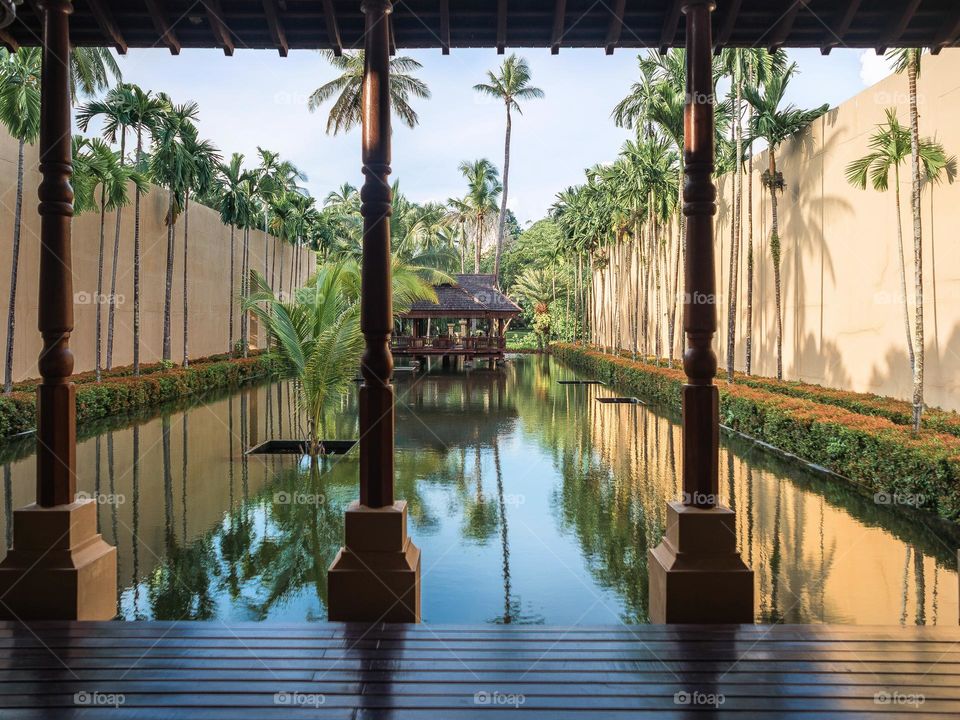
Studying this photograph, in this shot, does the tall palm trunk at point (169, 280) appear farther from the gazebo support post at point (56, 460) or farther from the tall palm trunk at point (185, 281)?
the gazebo support post at point (56, 460)

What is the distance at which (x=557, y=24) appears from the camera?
493 centimetres

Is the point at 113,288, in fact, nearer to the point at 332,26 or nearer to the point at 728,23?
the point at 332,26

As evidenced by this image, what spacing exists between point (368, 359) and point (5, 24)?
11.0 feet

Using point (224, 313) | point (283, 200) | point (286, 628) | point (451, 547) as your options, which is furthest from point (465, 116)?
point (286, 628)

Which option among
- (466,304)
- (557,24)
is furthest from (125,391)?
(466,304)

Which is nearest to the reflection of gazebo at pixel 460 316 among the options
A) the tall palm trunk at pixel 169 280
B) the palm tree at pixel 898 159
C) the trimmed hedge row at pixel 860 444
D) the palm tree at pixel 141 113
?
the tall palm trunk at pixel 169 280

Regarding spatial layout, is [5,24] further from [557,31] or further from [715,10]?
[715,10]

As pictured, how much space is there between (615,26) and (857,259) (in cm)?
1362

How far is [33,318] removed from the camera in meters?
17.9

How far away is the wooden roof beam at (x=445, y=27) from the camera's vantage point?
187 inches

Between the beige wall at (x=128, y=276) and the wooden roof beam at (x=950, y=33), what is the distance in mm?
19074

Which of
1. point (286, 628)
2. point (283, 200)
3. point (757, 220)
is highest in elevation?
point (283, 200)

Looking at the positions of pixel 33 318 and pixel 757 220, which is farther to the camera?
pixel 757 220

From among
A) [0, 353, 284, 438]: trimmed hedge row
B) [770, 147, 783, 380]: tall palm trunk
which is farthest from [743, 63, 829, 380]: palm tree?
[0, 353, 284, 438]: trimmed hedge row
